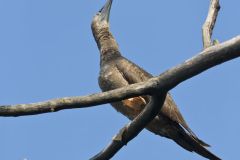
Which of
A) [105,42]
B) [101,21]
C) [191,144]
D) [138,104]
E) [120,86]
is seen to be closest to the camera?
[191,144]

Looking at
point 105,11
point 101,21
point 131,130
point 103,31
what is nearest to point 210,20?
point 131,130

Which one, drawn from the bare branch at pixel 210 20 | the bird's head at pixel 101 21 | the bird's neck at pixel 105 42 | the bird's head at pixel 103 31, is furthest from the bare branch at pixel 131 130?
the bird's head at pixel 101 21

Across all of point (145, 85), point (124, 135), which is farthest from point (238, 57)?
point (124, 135)

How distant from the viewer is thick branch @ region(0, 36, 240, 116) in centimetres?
488

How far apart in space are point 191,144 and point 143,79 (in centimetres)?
138

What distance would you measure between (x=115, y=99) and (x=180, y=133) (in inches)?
110

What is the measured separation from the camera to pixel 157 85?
5.08 m

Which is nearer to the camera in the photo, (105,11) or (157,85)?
(157,85)

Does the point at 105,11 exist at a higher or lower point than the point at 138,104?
higher

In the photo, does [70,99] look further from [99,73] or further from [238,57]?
[99,73]

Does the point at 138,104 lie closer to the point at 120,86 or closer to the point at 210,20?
the point at 120,86

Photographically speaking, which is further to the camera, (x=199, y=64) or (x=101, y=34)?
(x=101, y=34)

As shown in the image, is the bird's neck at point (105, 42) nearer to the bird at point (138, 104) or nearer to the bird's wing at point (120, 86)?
the bird at point (138, 104)

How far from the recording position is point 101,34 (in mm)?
10180
